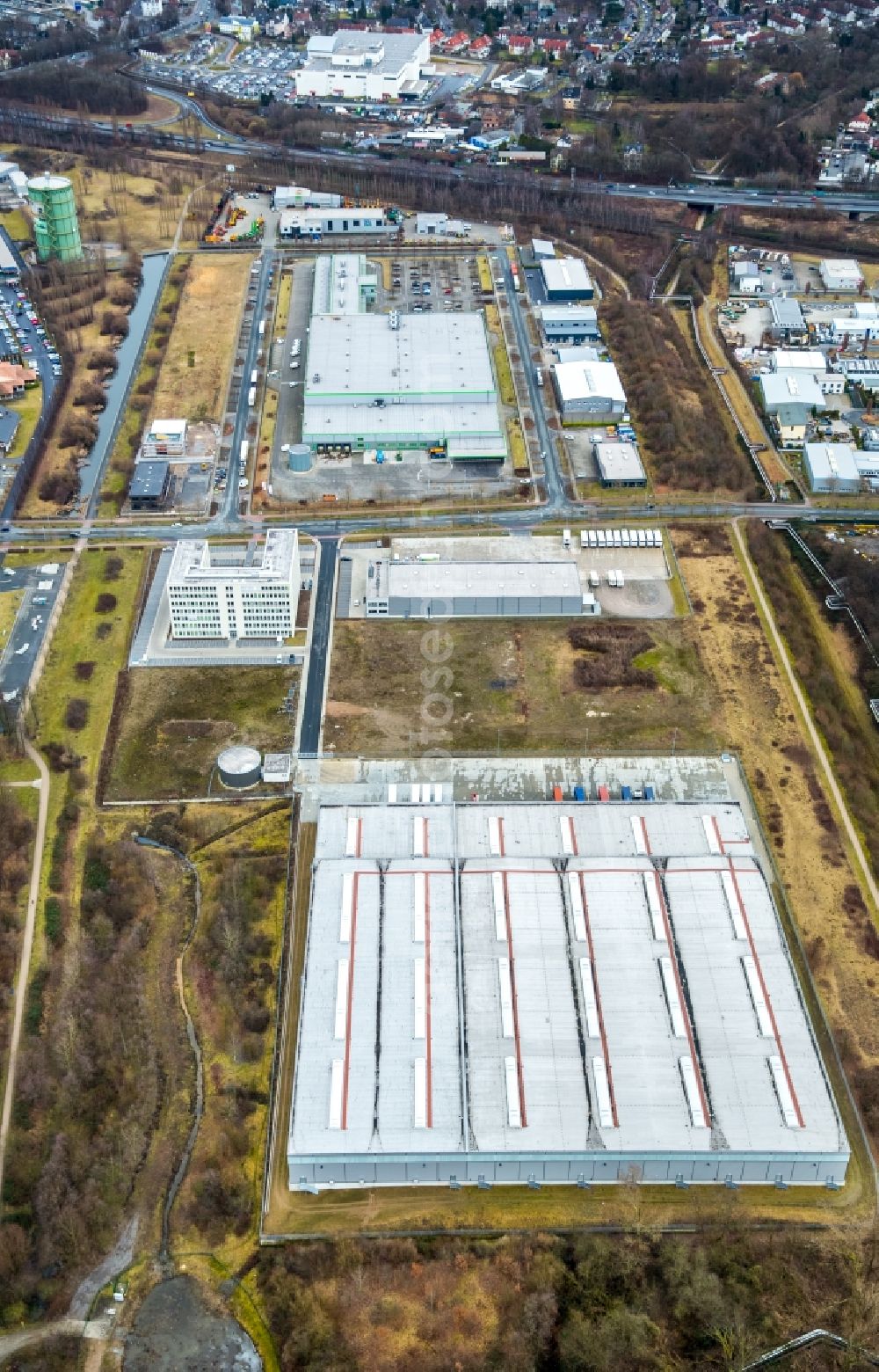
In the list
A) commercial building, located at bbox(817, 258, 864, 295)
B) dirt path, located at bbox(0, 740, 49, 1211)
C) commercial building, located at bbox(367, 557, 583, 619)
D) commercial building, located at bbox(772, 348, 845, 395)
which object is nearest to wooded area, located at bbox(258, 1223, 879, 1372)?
dirt path, located at bbox(0, 740, 49, 1211)

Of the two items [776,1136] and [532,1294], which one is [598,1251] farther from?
[776,1136]

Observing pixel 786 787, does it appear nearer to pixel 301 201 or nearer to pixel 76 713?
pixel 76 713

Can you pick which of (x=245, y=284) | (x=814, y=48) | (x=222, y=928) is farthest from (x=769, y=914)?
(x=814, y=48)

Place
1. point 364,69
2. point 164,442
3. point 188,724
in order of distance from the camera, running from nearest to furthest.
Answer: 1. point 188,724
2. point 164,442
3. point 364,69

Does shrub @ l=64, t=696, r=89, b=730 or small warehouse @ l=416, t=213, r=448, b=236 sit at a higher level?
small warehouse @ l=416, t=213, r=448, b=236

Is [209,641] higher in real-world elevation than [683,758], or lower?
higher

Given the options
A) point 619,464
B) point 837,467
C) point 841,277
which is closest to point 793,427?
point 837,467

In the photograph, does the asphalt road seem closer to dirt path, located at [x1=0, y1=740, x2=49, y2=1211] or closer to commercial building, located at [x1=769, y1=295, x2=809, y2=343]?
dirt path, located at [x1=0, y1=740, x2=49, y2=1211]
